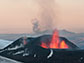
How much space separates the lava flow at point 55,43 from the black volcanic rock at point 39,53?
45cm

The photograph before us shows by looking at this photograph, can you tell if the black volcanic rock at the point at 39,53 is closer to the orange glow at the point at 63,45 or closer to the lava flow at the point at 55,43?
the lava flow at the point at 55,43

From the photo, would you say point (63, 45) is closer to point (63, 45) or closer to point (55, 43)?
point (63, 45)

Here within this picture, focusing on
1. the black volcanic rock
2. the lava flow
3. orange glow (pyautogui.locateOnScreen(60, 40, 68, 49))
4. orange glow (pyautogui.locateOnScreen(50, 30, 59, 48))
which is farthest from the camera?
orange glow (pyautogui.locateOnScreen(60, 40, 68, 49))

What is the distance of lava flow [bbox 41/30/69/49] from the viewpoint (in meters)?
26.0

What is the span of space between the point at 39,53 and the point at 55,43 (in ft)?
10.3

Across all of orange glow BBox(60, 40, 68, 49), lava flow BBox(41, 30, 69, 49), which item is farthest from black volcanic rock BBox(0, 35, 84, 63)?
orange glow BBox(60, 40, 68, 49)

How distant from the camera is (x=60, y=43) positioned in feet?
88.6

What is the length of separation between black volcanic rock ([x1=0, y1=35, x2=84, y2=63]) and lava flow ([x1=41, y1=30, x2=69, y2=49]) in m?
0.45

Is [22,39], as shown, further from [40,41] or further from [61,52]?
[61,52]

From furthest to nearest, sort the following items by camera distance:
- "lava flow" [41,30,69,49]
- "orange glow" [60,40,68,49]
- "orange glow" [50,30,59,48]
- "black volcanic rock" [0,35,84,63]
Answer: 1. "orange glow" [60,40,68,49]
2. "orange glow" [50,30,59,48]
3. "lava flow" [41,30,69,49]
4. "black volcanic rock" [0,35,84,63]

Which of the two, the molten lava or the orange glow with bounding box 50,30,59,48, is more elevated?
the orange glow with bounding box 50,30,59,48

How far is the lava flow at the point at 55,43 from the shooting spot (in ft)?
85.2

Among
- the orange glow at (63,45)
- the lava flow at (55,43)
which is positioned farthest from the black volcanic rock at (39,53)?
the orange glow at (63,45)

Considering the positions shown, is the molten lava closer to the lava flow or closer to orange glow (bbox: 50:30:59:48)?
the lava flow
